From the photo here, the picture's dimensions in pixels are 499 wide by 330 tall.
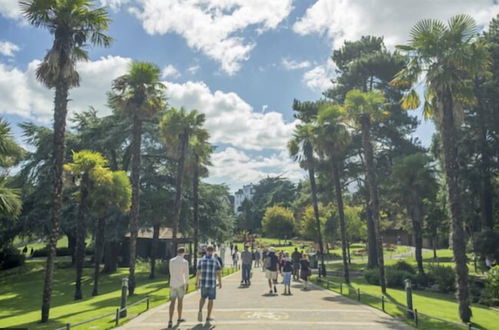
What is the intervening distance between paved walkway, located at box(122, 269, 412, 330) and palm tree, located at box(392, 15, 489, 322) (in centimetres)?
420

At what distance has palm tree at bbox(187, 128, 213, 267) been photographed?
30.5 meters

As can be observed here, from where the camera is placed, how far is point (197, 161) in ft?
105

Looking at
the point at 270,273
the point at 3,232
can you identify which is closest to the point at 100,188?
the point at 270,273

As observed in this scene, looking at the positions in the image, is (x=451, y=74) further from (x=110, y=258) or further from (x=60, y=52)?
(x=110, y=258)

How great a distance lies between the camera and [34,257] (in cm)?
5003

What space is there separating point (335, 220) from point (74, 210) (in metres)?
34.7

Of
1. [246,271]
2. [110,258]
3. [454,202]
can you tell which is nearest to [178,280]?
[246,271]

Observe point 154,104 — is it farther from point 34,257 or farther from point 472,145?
point 34,257

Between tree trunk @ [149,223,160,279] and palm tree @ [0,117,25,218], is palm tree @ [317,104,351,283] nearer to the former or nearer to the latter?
tree trunk @ [149,223,160,279]

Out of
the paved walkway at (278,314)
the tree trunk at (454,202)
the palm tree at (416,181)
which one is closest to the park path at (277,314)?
the paved walkway at (278,314)

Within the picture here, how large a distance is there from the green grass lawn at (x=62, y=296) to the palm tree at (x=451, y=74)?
1160cm

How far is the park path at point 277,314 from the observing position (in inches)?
411

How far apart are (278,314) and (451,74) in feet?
35.0

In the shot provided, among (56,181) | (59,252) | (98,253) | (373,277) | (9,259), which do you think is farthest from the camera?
(59,252)
